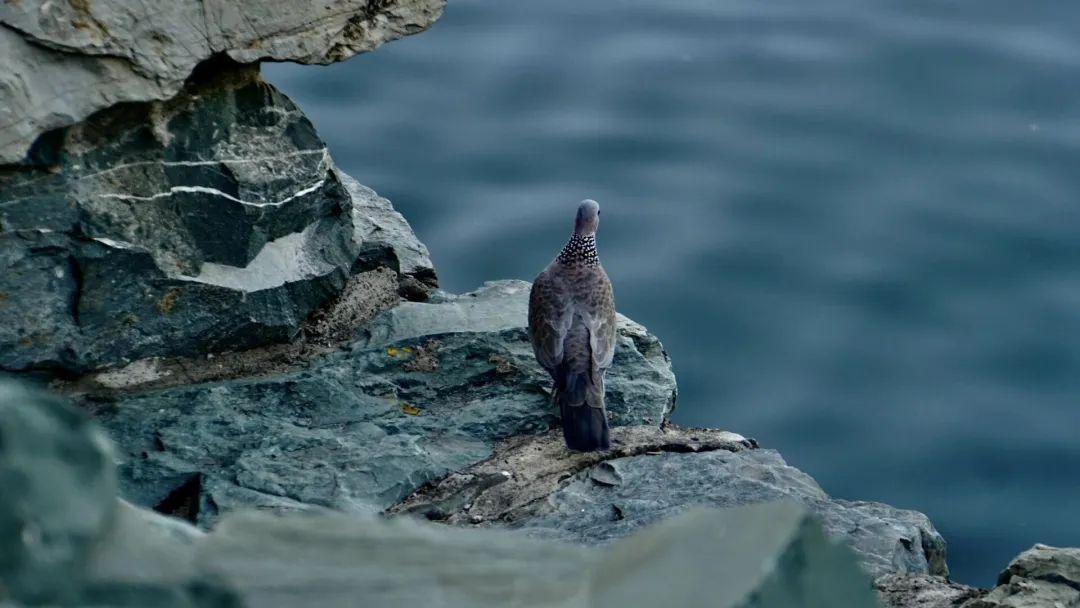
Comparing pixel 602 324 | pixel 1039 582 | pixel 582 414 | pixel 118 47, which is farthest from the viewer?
pixel 602 324

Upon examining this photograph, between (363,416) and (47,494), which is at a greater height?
(47,494)

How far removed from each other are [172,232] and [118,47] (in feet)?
2.22

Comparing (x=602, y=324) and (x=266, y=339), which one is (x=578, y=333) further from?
(x=266, y=339)

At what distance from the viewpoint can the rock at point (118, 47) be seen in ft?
13.8

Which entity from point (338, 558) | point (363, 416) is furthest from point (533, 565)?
point (363, 416)

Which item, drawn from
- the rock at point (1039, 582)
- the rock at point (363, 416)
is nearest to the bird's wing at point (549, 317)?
the rock at point (363, 416)

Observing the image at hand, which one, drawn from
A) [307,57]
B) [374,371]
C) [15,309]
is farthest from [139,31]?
[374,371]

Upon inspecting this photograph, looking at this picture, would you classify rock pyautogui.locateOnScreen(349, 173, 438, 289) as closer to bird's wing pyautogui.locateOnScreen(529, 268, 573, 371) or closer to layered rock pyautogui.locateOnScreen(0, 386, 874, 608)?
bird's wing pyautogui.locateOnScreen(529, 268, 573, 371)

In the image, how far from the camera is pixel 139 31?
4.39 meters

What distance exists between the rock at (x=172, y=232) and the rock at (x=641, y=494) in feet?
3.06

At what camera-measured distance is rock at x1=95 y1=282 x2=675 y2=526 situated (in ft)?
14.8

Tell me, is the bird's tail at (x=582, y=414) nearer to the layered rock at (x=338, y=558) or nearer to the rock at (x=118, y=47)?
the rock at (x=118, y=47)

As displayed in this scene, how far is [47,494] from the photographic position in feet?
5.78

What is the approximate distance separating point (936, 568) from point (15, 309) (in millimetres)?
2983
